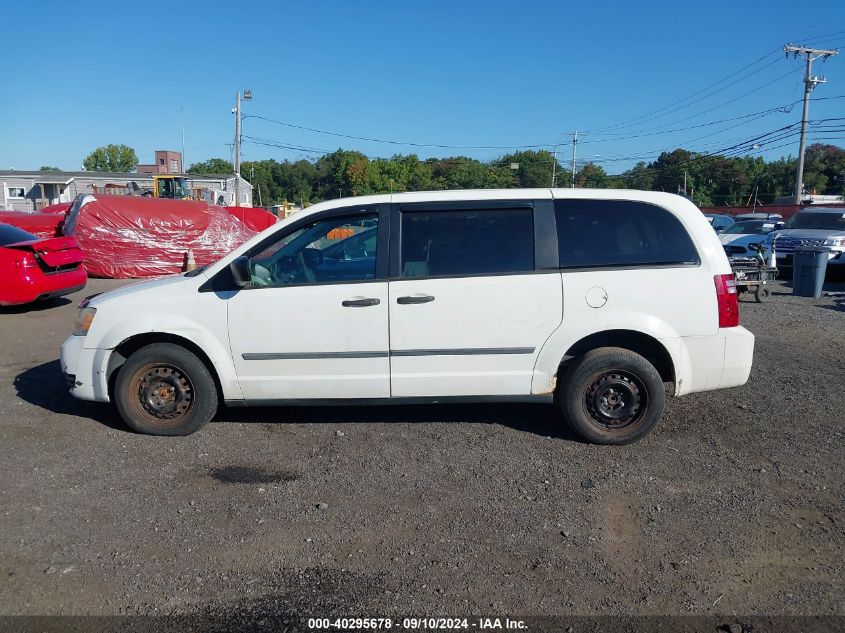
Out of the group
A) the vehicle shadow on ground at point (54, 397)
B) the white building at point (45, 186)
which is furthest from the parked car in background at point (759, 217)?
the white building at point (45, 186)

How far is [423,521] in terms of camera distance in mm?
4090

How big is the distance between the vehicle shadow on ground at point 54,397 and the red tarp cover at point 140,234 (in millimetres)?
8847

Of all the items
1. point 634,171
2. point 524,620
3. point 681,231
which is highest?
point 634,171

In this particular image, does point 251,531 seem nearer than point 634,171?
Yes

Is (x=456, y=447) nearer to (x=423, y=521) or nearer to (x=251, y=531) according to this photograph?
(x=423, y=521)

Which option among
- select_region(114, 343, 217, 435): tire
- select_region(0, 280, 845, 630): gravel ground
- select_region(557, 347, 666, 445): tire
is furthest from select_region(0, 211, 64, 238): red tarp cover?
select_region(557, 347, 666, 445): tire

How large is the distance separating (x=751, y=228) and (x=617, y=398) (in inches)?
627

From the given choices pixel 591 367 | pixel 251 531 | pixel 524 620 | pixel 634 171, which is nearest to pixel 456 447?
pixel 591 367

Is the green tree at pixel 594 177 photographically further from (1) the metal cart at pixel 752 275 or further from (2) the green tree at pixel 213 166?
(2) the green tree at pixel 213 166

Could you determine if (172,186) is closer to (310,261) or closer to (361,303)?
(310,261)

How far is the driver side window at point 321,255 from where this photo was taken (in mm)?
5250

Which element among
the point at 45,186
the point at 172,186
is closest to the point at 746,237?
the point at 172,186

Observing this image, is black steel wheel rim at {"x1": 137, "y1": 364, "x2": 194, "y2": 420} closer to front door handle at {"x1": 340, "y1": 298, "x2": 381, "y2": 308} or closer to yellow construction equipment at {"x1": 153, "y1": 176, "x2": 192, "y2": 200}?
front door handle at {"x1": 340, "y1": 298, "x2": 381, "y2": 308}

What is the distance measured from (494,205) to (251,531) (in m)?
2.92
